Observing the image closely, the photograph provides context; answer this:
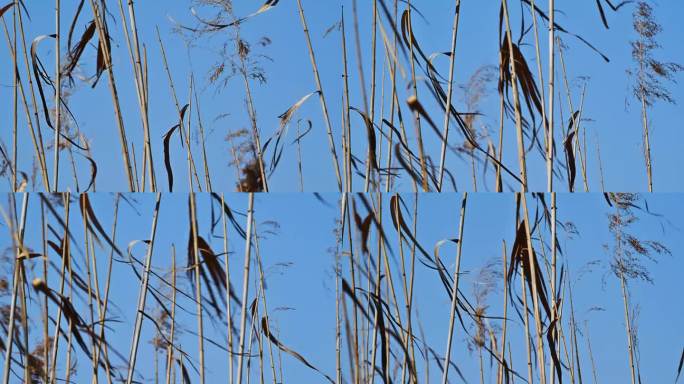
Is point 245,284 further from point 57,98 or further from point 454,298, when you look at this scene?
point 57,98

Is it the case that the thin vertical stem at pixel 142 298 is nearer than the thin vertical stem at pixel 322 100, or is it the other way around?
the thin vertical stem at pixel 142 298

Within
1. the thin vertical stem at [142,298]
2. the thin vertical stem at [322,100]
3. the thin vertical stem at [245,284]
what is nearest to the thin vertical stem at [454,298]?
the thin vertical stem at [322,100]

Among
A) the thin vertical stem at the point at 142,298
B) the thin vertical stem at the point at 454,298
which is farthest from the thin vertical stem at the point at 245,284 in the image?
the thin vertical stem at the point at 454,298

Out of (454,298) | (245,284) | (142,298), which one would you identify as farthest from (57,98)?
(454,298)

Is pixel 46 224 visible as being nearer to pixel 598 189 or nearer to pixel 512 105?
pixel 512 105

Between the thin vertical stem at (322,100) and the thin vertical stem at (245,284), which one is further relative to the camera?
the thin vertical stem at (322,100)

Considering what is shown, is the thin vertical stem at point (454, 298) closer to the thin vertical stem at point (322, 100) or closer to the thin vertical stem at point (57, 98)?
the thin vertical stem at point (322, 100)

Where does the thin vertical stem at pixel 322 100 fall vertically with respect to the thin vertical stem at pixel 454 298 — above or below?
above

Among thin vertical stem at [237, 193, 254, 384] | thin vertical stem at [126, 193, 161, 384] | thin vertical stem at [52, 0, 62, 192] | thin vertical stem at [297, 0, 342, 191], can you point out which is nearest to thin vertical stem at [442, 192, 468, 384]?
thin vertical stem at [297, 0, 342, 191]

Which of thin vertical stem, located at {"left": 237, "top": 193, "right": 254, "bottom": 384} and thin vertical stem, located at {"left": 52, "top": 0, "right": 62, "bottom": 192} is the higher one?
thin vertical stem, located at {"left": 52, "top": 0, "right": 62, "bottom": 192}

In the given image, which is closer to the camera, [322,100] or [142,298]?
[142,298]

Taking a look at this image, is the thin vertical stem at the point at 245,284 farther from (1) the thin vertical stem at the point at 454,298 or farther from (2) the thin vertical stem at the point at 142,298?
(1) the thin vertical stem at the point at 454,298

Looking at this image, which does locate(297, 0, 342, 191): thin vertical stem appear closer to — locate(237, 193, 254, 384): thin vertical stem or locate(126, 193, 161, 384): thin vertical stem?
locate(237, 193, 254, 384): thin vertical stem

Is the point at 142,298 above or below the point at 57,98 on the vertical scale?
below
